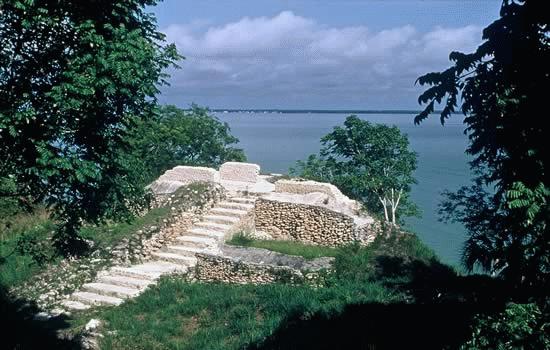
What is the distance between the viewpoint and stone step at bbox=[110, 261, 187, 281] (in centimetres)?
1340

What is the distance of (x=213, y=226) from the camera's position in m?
16.2

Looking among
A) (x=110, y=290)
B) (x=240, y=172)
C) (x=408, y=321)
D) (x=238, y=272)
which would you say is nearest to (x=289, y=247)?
(x=238, y=272)

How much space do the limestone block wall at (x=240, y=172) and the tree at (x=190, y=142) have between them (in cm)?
1412

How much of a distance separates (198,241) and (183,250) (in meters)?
0.56

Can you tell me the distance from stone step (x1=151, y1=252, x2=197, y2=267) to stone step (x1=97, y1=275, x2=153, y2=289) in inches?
58.1

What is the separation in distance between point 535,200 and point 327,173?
28.8 meters

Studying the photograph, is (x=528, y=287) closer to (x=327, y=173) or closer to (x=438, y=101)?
(x=438, y=101)

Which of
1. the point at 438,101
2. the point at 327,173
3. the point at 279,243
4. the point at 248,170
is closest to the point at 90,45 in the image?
the point at 438,101

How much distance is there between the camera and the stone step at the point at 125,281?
1293 centimetres

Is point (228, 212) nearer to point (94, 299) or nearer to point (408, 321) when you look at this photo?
point (94, 299)

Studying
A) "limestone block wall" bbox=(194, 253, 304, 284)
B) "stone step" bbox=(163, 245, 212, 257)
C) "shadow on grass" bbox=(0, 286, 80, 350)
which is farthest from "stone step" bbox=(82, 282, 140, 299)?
"stone step" bbox=(163, 245, 212, 257)

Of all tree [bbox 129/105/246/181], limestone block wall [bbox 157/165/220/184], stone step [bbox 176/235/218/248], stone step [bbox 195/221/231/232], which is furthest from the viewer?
tree [bbox 129/105/246/181]

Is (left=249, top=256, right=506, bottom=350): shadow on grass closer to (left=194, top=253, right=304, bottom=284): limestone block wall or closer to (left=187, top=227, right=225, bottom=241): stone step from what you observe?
(left=194, top=253, right=304, bottom=284): limestone block wall

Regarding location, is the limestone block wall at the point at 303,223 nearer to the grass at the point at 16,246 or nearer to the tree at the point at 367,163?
the grass at the point at 16,246
